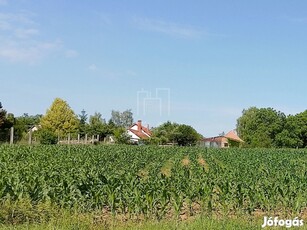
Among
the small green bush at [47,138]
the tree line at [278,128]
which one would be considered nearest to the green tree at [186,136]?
the tree line at [278,128]

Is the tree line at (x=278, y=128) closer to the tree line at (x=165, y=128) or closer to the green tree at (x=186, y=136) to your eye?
the tree line at (x=165, y=128)

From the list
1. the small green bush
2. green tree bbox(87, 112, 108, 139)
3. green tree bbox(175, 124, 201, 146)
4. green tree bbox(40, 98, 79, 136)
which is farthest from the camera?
green tree bbox(175, 124, 201, 146)

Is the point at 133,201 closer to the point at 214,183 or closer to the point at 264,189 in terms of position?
the point at 214,183

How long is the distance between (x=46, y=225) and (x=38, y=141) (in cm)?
4289

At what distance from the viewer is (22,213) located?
29.0 feet

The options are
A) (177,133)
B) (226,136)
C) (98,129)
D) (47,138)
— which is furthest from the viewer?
(226,136)

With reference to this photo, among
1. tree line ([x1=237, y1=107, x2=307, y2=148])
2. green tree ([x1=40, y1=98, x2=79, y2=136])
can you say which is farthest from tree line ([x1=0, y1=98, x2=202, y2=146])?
tree line ([x1=237, y1=107, x2=307, y2=148])

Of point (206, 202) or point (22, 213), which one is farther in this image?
point (206, 202)

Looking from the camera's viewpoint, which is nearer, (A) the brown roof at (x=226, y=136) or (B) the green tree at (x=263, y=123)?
(B) the green tree at (x=263, y=123)

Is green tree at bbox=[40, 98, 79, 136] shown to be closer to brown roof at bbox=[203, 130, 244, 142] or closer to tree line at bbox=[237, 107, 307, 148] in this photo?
tree line at bbox=[237, 107, 307, 148]

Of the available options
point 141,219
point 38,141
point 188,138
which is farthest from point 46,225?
point 188,138

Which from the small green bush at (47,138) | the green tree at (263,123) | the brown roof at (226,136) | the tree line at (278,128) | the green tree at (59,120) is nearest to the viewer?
the small green bush at (47,138)

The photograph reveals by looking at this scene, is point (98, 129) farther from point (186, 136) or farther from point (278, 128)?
point (278, 128)

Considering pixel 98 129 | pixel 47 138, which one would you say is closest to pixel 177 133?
pixel 98 129
